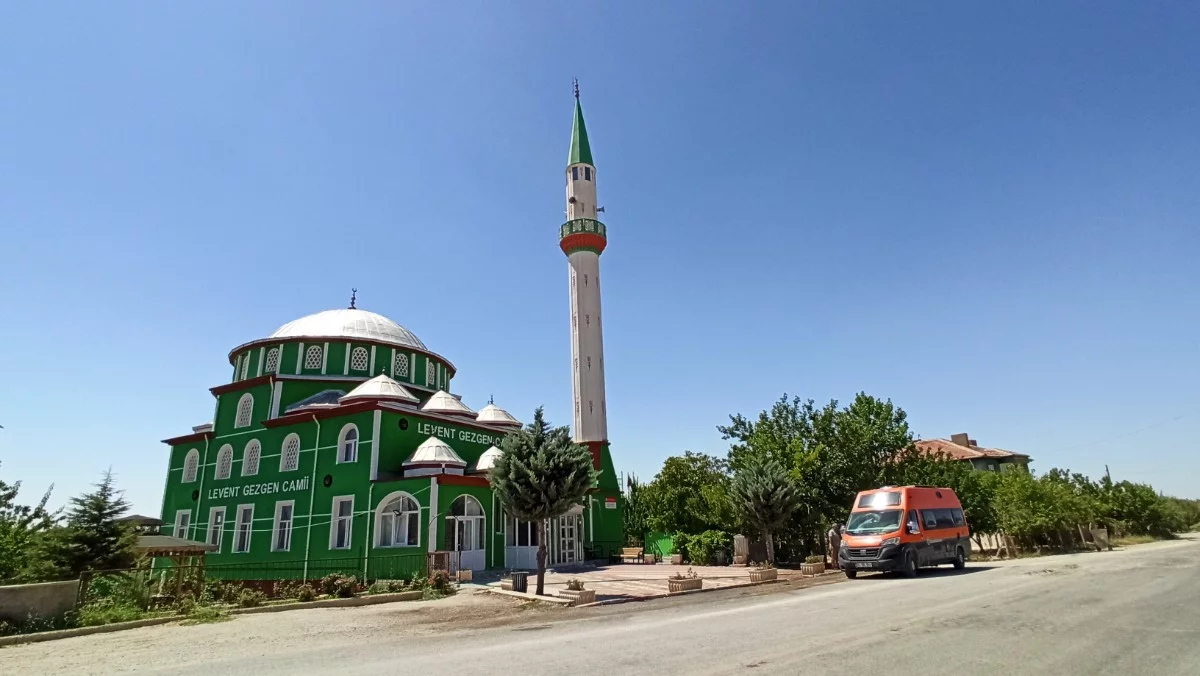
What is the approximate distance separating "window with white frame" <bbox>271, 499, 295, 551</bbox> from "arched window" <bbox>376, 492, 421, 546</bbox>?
5231mm

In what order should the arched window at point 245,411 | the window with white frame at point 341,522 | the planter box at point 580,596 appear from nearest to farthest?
the planter box at point 580,596 < the window with white frame at point 341,522 < the arched window at point 245,411

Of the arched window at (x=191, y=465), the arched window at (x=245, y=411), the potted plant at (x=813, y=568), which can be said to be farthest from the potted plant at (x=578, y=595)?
the arched window at (x=191, y=465)

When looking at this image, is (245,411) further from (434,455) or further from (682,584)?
(682,584)

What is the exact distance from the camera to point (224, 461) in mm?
30844

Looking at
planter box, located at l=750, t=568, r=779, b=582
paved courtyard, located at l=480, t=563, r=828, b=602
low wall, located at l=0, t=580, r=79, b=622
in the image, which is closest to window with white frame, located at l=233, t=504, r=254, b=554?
paved courtyard, located at l=480, t=563, r=828, b=602

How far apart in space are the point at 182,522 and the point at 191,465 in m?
2.75

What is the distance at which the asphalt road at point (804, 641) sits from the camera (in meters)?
7.13

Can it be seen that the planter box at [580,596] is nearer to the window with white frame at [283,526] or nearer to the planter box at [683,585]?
the planter box at [683,585]

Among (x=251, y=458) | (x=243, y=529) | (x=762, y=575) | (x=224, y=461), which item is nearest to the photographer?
(x=762, y=575)

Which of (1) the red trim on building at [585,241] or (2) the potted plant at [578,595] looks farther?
(1) the red trim on building at [585,241]

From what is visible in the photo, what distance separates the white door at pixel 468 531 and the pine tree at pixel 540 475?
7.63 metres

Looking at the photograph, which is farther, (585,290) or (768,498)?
(585,290)

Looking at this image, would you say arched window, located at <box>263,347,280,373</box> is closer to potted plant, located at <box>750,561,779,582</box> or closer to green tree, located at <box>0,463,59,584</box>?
green tree, located at <box>0,463,59,584</box>

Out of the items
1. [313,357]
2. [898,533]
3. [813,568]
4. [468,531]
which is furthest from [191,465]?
[898,533]
